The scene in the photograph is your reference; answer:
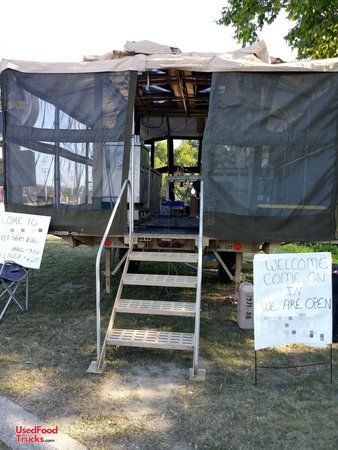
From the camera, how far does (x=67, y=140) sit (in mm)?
5059

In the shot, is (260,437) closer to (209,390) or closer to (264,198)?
(209,390)

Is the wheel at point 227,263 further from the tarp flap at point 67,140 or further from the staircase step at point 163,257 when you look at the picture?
the tarp flap at point 67,140

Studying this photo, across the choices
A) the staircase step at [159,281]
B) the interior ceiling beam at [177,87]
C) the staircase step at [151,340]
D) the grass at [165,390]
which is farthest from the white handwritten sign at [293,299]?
the interior ceiling beam at [177,87]

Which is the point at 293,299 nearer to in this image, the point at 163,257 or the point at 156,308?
the point at 156,308

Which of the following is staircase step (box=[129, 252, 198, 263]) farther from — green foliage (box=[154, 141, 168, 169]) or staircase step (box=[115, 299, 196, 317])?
green foliage (box=[154, 141, 168, 169])

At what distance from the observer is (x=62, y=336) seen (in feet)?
14.8

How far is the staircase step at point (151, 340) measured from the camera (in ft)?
12.4

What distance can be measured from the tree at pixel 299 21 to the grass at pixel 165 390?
6607 mm

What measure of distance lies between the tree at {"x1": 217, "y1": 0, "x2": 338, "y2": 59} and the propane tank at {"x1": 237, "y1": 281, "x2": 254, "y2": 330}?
19.9 feet

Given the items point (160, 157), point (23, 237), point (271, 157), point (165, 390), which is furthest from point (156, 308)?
point (160, 157)

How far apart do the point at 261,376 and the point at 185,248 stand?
2.07 metres

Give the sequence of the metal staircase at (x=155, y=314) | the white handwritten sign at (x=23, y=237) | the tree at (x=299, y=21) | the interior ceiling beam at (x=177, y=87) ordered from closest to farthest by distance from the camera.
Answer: the metal staircase at (x=155, y=314), the white handwritten sign at (x=23, y=237), the interior ceiling beam at (x=177, y=87), the tree at (x=299, y=21)

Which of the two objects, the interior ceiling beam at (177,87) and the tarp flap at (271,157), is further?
the interior ceiling beam at (177,87)

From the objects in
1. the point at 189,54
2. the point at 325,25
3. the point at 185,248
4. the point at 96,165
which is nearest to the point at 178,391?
the point at 185,248
